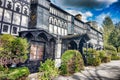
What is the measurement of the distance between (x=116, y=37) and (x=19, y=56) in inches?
1884

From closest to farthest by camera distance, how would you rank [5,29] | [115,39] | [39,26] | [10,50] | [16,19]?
[10,50]
[5,29]
[16,19]
[39,26]
[115,39]

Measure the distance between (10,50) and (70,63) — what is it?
6.79 m

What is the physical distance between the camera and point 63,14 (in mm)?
21797

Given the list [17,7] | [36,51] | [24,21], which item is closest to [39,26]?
[24,21]

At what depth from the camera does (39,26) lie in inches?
643

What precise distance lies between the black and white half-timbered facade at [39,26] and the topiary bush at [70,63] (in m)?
2.03

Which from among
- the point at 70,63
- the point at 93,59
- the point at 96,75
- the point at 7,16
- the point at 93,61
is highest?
the point at 7,16

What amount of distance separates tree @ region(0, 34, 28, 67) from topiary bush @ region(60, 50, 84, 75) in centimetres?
499

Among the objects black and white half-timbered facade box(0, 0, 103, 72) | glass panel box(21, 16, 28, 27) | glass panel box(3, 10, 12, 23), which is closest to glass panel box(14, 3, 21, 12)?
black and white half-timbered facade box(0, 0, 103, 72)

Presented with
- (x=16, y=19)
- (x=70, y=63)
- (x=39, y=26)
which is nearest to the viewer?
(x=70, y=63)

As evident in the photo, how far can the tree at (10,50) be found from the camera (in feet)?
25.9

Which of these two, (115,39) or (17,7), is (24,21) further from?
(115,39)

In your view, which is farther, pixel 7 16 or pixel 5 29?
pixel 7 16

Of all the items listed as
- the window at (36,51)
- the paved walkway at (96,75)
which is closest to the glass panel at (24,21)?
the window at (36,51)
